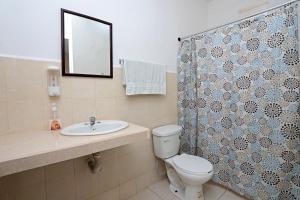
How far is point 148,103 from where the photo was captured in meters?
1.87

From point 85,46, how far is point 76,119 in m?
0.62

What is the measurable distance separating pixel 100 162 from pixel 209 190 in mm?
1247

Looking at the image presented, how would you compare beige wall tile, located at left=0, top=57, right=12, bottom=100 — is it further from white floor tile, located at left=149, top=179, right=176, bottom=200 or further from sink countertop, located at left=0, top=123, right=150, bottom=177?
white floor tile, located at left=149, top=179, right=176, bottom=200

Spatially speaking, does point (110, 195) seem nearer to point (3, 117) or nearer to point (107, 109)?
point (107, 109)

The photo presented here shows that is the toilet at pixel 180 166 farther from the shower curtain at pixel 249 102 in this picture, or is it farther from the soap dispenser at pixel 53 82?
the soap dispenser at pixel 53 82

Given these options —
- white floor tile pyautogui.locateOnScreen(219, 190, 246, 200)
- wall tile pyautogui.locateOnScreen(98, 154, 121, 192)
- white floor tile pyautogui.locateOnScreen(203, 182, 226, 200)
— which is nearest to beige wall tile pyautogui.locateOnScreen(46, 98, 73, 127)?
wall tile pyautogui.locateOnScreen(98, 154, 121, 192)

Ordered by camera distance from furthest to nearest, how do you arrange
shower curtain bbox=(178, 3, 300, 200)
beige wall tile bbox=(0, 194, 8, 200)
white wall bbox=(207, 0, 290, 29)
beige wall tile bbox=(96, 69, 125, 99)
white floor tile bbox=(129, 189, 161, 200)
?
white wall bbox=(207, 0, 290, 29), white floor tile bbox=(129, 189, 161, 200), beige wall tile bbox=(96, 69, 125, 99), shower curtain bbox=(178, 3, 300, 200), beige wall tile bbox=(0, 194, 8, 200)

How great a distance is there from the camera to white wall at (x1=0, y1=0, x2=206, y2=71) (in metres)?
1.11

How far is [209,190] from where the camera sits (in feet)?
6.05


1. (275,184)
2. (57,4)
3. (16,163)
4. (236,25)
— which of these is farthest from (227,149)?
(57,4)

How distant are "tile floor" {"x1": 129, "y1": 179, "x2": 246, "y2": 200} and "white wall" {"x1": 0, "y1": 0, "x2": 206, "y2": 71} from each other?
141 cm

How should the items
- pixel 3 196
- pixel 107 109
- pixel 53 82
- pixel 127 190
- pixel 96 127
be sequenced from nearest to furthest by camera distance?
pixel 3 196 < pixel 53 82 < pixel 96 127 < pixel 107 109 < pixel 127 190

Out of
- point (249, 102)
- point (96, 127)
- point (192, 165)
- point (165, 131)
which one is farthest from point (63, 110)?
point (249, 102)

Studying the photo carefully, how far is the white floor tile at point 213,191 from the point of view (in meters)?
1.73
